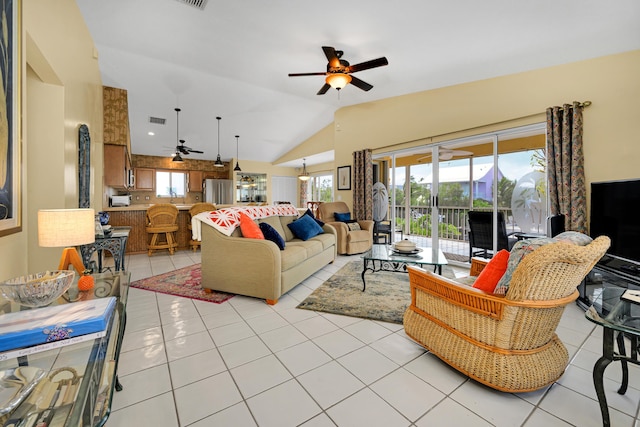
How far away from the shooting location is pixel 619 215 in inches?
94.2

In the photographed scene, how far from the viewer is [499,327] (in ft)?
4.73

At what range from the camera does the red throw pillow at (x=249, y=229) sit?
292cm

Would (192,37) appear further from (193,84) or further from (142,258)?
(142,258)

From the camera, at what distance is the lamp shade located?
4.96 ft

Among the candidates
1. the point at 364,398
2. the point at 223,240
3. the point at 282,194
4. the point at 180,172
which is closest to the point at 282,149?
the point at 282,194

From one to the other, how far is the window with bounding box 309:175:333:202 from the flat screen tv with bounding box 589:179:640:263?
7.63 metres

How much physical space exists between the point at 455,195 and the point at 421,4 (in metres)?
3.31

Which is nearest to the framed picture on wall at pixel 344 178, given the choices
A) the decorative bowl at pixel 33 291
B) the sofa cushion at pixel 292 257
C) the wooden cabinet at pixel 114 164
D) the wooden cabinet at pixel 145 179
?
the sofa cushion at pixel 292 257

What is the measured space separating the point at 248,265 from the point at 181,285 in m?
1.22

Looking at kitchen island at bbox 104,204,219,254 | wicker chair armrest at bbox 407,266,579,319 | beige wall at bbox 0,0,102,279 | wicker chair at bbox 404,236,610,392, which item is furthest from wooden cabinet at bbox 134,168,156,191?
wicker chair at bbox 404,236,610,392

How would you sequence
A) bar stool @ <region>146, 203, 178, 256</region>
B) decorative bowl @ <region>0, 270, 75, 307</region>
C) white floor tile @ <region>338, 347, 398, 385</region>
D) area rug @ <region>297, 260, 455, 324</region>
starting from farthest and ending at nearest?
bar stool @ <region>146, 203, 178, 256</region> < area rug @ <region>297, 260, 455, 324</region> < white floor tile @ <region>338, 347, 398, 385</region> < decorative bowl @ <region>0, 270, 75, 307</region>

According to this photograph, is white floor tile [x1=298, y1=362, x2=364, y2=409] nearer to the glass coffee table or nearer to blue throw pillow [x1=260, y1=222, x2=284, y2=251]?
the glass coffee table

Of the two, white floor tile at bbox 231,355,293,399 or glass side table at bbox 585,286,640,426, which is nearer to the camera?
glass side table at bbox 585,286,640,426

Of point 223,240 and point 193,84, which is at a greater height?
point 193,84
